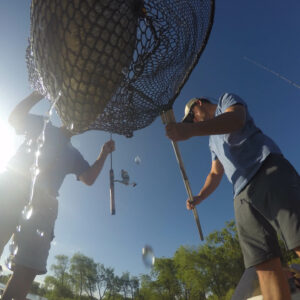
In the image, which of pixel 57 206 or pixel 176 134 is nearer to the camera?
pixel 176 134

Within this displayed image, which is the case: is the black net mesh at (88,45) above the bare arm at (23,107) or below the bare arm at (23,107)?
below

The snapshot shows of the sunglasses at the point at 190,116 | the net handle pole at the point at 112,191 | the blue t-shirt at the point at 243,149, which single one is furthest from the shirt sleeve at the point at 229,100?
the net handle pole at the point at 112,191

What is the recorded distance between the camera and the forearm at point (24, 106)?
1.72 metres

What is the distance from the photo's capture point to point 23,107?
176 centimetres

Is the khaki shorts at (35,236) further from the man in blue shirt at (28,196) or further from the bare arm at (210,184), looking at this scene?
the bare arm at (210,184)

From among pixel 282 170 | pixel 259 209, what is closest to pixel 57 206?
pixel 259 209

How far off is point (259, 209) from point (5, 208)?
202cm

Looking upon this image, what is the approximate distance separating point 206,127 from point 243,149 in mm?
453

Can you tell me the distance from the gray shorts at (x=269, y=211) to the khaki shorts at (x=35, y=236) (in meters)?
1.72

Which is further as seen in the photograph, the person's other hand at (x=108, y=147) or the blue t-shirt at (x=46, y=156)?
the person's other hand at (x=108, y=147)

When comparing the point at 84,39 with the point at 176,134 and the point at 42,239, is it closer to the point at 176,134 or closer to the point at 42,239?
the point at 176,134

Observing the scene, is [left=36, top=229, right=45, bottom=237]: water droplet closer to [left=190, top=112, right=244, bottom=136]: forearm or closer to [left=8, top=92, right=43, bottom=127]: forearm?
[left=8, top=92, right=43, bottom=127]: forearm

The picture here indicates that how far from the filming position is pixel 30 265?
5.80ft

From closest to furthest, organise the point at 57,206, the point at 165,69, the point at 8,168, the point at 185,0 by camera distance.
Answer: the point at 185,0
the point at 165,69
the point at 8,168
the point at 57,206
